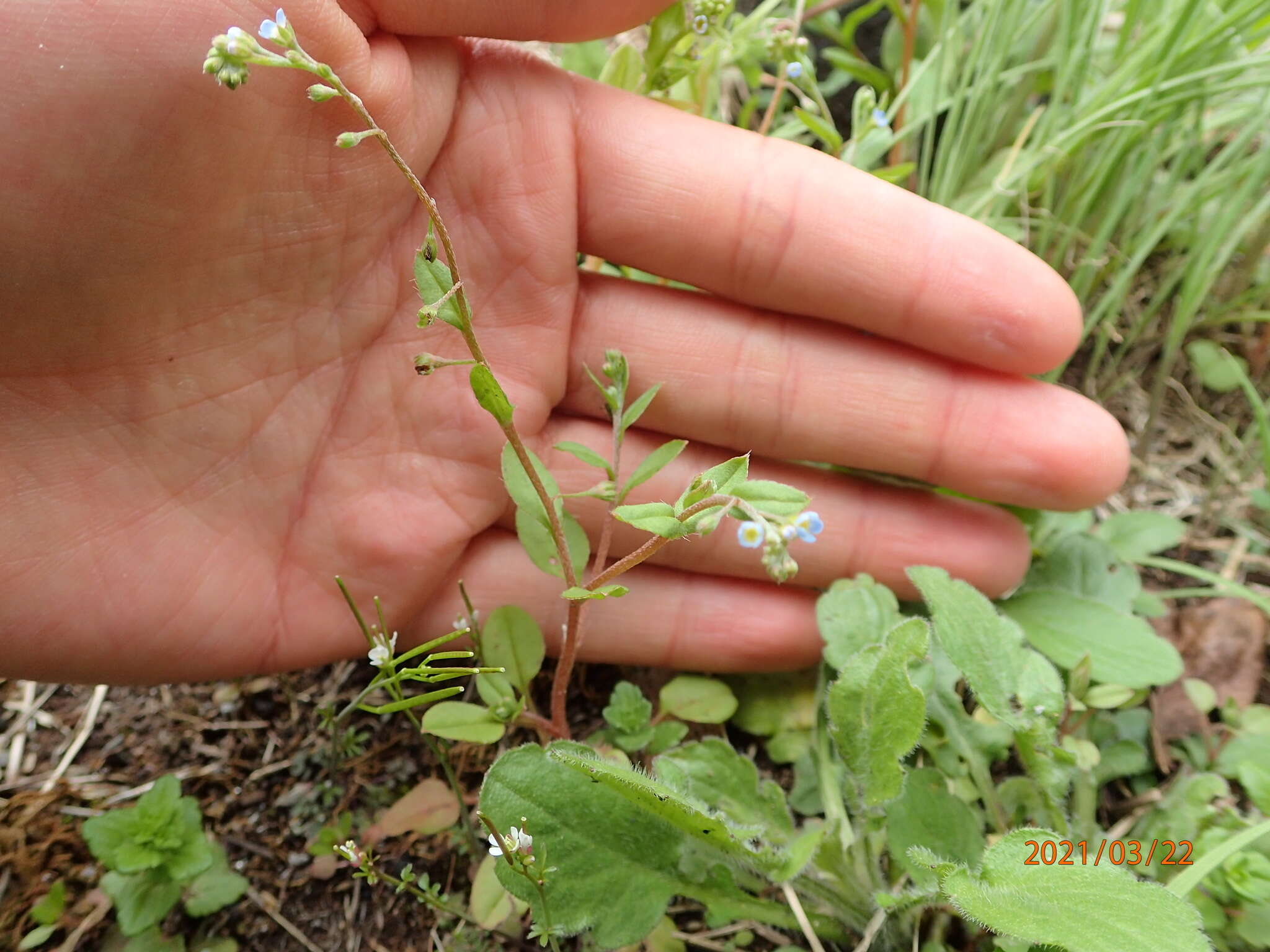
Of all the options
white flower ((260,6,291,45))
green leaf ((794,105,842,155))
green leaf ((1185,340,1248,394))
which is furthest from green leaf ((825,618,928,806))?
green leaf ((1185,340,1248,394))

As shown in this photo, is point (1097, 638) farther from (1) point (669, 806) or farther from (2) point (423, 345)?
(2) point (423, 345)

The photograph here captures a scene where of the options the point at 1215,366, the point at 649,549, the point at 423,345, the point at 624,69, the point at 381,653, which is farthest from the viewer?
the point at 1215,366

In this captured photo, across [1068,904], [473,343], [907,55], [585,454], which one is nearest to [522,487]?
[585,454]

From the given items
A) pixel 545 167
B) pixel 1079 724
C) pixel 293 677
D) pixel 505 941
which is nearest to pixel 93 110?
pixel 545 167

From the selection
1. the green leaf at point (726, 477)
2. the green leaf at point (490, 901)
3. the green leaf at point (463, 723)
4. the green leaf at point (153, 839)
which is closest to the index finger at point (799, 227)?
the green leaf at point (726, 477)

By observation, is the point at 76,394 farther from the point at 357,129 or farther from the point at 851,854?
the point at 851,854
